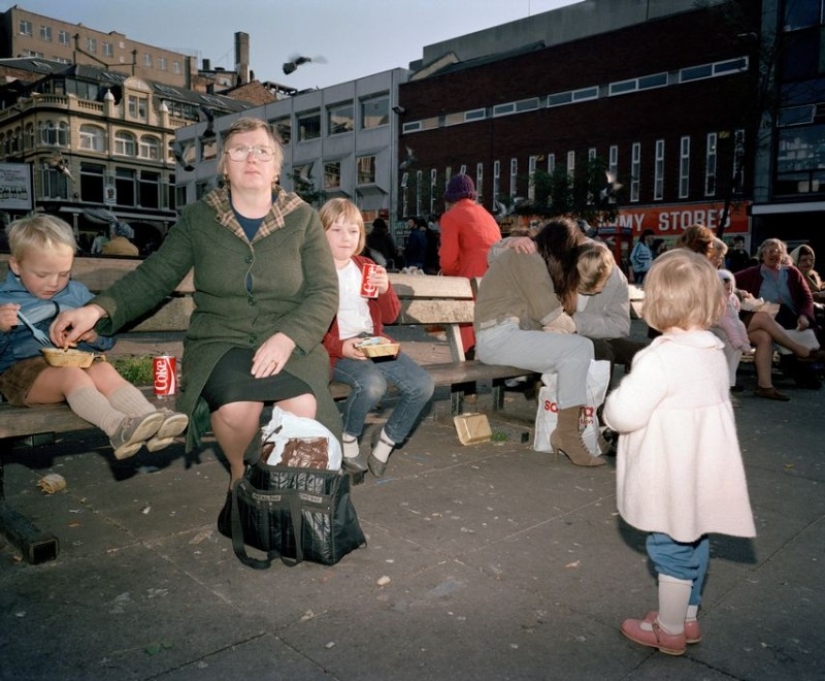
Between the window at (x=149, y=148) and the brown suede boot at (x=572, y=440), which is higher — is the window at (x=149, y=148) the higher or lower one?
the higher one

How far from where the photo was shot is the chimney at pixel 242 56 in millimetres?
82250

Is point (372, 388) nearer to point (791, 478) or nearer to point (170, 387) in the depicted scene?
point (170, 387)

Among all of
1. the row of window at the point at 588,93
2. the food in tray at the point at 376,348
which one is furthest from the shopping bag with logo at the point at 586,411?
the row of window at the point at 588,93

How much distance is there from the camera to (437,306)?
5.46 m

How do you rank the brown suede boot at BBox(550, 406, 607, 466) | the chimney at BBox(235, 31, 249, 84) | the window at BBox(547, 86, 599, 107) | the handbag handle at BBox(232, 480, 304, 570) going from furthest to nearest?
the chimney at BBox(235, 31, 249, 84) < the window at BBox(547, 86, 599, 107) < the brown suede boot at BBox(550, 406, 607, 466) < the handbag handle at BBox(232, 480, 304, 570)

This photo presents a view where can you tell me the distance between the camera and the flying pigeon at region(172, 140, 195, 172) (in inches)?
2480

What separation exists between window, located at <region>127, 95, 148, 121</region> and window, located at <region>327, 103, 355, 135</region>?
2579cm

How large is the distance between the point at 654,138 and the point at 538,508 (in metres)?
33.2

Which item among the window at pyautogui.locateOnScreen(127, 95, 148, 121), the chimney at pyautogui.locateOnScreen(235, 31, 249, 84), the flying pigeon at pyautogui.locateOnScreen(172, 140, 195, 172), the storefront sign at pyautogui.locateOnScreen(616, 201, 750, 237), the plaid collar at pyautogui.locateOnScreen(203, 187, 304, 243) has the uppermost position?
the chimney at pyautogui.locateOnScreen(235, 31, 249, 84)

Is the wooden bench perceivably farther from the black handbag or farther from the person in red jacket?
the black handbag

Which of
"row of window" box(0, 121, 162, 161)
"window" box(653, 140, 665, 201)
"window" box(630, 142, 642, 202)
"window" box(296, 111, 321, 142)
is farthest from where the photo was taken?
"row of window" box(0, 121, 162, 161)

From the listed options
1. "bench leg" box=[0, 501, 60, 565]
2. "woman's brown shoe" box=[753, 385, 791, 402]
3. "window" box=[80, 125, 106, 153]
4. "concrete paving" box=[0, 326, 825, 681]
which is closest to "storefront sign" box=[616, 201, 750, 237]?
"woman's brown shoe" box=[753, 385, 791, 402]

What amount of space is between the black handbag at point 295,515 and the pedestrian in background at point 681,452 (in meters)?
1.16

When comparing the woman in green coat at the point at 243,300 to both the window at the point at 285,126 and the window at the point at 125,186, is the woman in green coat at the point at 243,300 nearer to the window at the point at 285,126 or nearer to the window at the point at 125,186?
the window at the point at 285,126
